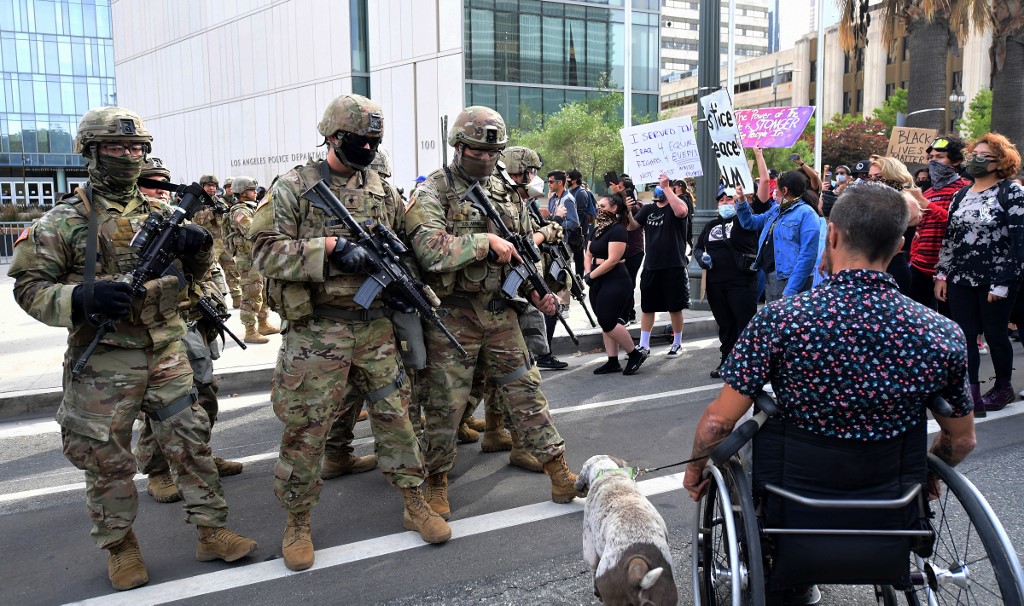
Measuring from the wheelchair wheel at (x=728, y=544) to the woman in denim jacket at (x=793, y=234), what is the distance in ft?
11.7

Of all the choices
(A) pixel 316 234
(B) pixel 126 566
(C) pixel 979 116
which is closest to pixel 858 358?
(A) pixel 316 234

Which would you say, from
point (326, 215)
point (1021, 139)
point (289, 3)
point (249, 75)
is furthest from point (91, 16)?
point (326, 215)

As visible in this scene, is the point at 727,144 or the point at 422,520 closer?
the point at 422,520

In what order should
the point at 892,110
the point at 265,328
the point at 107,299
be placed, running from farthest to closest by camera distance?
the point at 892,110 < the point at 265,328 < the point at 107,299

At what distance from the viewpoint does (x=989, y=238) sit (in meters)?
5.59

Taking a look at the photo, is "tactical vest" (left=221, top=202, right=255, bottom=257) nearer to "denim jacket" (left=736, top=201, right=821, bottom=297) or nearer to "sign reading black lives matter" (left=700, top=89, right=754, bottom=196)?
"sign reading black lives matter" (left=700, top=89, right=754, bottom=196)

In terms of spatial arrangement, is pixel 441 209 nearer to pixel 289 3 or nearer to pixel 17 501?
pixel 17 501

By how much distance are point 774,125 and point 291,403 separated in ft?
39.0

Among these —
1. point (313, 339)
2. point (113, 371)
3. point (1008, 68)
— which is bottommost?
point (113, 371)

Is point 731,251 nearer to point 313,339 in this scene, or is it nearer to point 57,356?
point 313,339

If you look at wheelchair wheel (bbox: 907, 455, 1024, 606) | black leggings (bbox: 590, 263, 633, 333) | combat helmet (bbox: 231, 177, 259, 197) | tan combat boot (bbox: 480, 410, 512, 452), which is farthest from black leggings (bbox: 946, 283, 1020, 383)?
combat helmet (bbox: 231, 177, 259, 197)

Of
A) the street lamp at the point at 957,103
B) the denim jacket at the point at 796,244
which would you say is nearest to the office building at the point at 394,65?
the street lamp at the point at 957,103

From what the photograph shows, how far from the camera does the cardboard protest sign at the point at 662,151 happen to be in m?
9.05

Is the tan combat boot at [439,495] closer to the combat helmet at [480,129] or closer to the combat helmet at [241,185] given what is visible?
the combat helmet at [480,129]
